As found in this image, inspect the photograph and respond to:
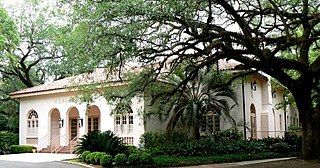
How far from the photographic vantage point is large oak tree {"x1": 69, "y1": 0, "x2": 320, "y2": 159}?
440 inches

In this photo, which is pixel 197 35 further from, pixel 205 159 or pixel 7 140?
pixel 7 140

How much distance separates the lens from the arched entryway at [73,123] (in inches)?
1112

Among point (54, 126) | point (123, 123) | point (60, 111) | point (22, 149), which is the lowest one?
point (22, 149)

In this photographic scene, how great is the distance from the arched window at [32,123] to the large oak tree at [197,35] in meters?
14.8

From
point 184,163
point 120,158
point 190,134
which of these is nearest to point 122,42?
point 120,158

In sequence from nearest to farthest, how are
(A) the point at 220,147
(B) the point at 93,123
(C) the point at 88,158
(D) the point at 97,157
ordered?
(D) the point at 97,157
(C) the point at 88,158
(A) the point at 220,147
(B) the point at 93,123

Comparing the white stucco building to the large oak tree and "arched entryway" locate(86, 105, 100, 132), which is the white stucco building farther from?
the large oak tree

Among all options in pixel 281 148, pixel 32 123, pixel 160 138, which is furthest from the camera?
pixel 32 123

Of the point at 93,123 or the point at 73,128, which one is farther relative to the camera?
the point at 73,128

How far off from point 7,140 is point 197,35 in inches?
839

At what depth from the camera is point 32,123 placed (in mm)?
29453

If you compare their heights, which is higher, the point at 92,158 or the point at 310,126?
the point at 310,126

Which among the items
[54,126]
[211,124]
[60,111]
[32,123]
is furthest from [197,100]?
[32,123]

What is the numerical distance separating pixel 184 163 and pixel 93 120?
1223 centimetres
